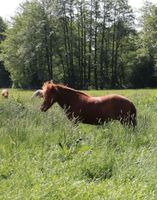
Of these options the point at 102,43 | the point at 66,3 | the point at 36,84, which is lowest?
the point at 36,84

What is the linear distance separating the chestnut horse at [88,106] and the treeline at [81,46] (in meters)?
64.5

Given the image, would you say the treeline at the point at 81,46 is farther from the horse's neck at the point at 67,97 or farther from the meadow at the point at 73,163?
the meadow at the point at 73,163

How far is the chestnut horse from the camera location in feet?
35.6

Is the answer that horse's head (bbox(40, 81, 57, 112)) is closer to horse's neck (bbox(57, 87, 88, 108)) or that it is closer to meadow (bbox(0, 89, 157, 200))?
horse's neck (bbox(57, 87, 88, 108))

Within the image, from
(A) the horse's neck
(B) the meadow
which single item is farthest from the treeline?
(B) the meadow

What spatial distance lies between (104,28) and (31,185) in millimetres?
76155

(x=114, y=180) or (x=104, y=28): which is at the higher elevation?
(x=104, y=28)

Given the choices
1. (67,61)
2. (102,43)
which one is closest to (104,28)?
(102,43)

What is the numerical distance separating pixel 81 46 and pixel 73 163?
242 feet

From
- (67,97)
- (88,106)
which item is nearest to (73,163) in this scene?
(88,106)

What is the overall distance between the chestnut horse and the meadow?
148 cm

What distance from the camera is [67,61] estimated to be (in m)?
78.2

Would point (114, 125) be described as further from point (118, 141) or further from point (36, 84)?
point (36, 84)

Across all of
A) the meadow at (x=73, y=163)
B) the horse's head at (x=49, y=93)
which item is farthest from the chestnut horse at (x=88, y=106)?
the meadow at (x=73, y=163)
